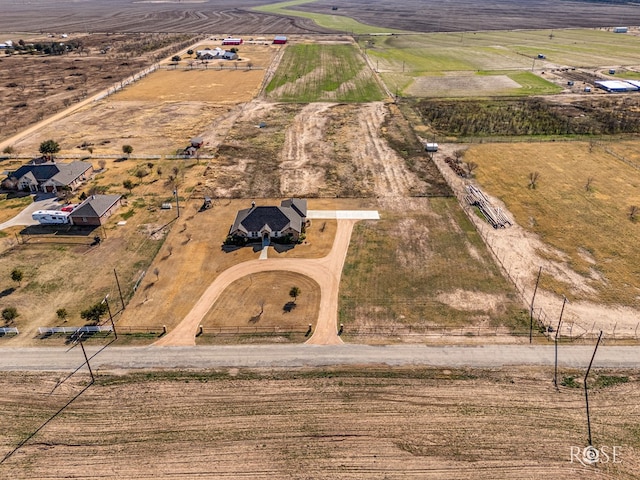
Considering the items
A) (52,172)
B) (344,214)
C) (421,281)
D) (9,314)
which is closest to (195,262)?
(9,314)

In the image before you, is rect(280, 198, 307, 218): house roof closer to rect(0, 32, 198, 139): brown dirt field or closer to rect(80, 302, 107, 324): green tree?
rect(80, 302, 107, 324): green tree

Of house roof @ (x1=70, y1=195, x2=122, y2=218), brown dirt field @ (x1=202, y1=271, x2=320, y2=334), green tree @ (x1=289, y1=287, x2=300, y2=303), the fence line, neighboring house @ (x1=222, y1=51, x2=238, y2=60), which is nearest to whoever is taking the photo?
the fence line

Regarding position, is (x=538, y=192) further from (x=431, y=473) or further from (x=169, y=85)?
(x=169, y=85)

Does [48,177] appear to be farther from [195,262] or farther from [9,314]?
[195,262]

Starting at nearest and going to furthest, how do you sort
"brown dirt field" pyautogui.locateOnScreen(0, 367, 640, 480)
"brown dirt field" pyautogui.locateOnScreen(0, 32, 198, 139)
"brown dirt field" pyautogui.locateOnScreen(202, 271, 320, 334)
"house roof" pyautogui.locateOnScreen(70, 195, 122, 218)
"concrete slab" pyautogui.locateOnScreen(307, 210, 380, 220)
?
"brown dirt field" pyautogui.locateOnScreen(0, 367, 640, 480)
"brown dirt field" pyautogui.locateOnScreen(202, 271, 320, 334)
"house roof" pyautogui.locateOnScreen(70, 195, 122, 218)
"concrete slab" pyautogui.locateOnScreen(307, 210, 380, 220)
"brown dirt field" pyautogui.locateOnScreen(0, 32, 198, 139)

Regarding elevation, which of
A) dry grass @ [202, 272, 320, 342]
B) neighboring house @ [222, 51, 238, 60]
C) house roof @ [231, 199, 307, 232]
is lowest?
dry grass @ [202, 272, 320, 342]

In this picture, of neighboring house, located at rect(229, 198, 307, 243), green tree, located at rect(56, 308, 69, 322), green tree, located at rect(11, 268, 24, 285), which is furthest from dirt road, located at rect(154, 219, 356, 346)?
green tree, located at rect(11, 268, 24, 285)
